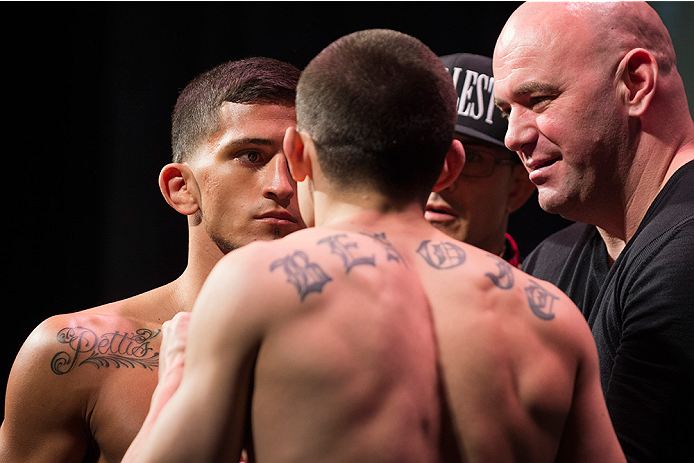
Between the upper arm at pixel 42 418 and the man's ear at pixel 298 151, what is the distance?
839 millimetres

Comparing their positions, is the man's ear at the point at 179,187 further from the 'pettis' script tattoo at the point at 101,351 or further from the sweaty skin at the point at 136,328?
the 'pettis' script tattoo at the point at 101,351

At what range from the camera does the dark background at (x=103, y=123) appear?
2562 mm

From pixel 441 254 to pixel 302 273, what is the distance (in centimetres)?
24

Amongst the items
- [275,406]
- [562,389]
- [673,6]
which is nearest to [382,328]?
[275,406]

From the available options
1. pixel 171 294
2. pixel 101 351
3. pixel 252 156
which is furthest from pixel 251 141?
pixel 101 351

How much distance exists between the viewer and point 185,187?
6.02ft

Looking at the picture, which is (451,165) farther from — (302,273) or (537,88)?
(537,88)

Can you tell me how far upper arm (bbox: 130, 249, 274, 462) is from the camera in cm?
93

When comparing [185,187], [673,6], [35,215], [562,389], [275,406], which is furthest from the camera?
[673,6]

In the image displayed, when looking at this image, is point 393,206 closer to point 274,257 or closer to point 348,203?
point 348,203

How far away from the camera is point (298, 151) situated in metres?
1.15

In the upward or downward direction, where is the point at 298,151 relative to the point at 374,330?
upward

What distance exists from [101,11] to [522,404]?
2.38 m

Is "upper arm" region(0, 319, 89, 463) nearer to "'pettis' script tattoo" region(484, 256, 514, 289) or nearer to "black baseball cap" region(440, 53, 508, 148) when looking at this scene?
"'pettis' script tattoo" region(484, 256, 514, 289)
